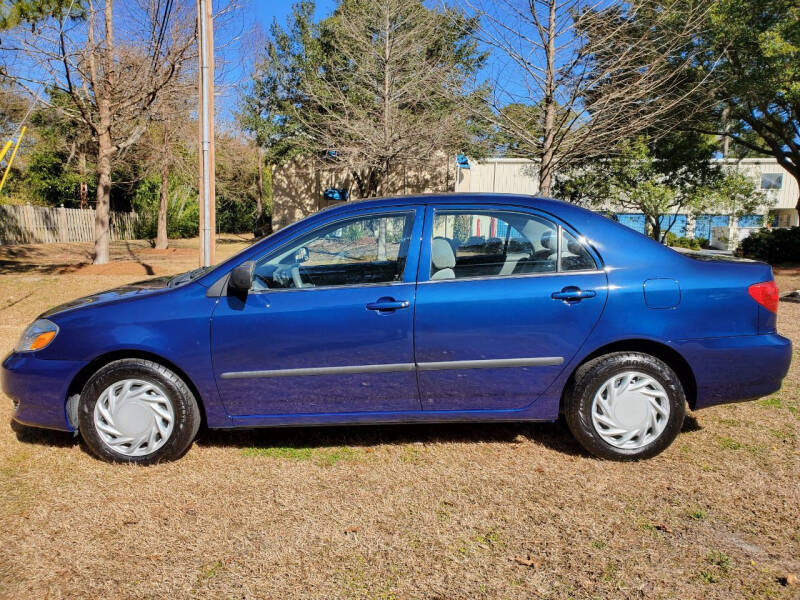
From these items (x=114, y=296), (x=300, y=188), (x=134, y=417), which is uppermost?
(x=300, y=188)

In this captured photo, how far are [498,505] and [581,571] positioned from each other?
65 centimetres

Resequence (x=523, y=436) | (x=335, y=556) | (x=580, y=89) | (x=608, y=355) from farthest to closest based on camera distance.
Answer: (x=580, y=89)
(x=523, y=436)
(x=608, y=355)
(x=335, y=556)

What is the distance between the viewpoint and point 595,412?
362cm

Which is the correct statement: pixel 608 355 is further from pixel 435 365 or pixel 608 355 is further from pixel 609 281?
pixel 435 365

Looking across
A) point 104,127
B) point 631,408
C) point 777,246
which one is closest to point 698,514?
point 631,408

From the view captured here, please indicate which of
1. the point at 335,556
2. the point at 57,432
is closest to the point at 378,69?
the point at 57,432

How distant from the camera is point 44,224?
81.9ft

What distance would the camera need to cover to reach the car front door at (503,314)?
3510mm

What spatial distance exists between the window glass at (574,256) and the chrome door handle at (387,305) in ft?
3.37

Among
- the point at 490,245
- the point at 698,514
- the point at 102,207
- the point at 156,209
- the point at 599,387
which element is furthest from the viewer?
the point at 156,209

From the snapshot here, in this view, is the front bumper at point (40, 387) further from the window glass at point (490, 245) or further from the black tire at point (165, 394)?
the window glass at point (490, 245)

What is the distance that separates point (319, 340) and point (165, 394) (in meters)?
1.03

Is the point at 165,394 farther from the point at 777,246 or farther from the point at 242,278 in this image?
the point at 777,246

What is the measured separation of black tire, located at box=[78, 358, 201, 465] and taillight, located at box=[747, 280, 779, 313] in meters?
3.53
